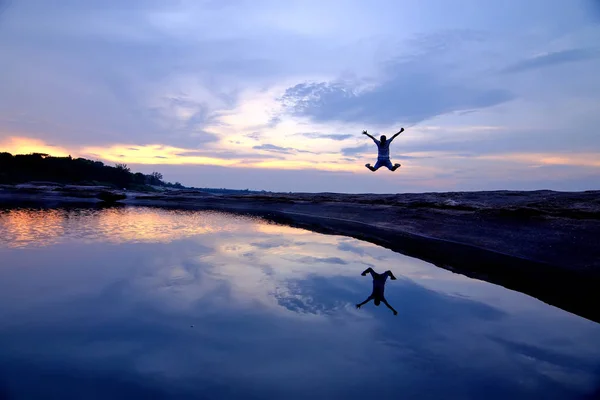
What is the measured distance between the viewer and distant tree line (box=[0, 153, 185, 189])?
72.9 meters

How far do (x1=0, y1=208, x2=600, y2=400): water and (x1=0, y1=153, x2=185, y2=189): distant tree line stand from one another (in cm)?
7671

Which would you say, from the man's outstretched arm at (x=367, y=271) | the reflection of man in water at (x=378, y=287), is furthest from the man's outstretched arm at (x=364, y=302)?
the man's outstretched arm at (x=367, y=271)

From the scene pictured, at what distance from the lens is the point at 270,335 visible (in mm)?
6293

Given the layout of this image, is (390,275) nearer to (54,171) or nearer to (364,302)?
(364,302)

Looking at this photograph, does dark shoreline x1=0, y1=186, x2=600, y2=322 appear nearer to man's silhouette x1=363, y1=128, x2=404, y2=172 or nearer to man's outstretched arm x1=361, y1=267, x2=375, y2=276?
man's outstretched arm x1=361, y1=267, x2=375, y2=276

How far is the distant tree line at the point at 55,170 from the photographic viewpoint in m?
72.9

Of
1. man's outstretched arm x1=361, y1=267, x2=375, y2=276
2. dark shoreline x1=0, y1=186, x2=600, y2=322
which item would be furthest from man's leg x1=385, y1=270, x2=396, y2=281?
dark shoreline x1=0, y1=186, x2=600, y2=322

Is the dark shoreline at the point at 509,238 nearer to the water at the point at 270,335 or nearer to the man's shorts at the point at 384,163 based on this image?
the water at the point at 270,335

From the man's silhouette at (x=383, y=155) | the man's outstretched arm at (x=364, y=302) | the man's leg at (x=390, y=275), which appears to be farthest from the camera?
the man's silhouette at (x=383, y=155)

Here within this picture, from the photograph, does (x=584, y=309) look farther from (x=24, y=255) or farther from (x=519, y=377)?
(x=24, y=255)

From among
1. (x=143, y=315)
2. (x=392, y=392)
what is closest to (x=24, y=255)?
(x=143, y=315)

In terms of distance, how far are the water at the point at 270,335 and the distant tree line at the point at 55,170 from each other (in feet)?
252

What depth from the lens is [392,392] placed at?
4715 mm

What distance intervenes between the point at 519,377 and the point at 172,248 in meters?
13.1
